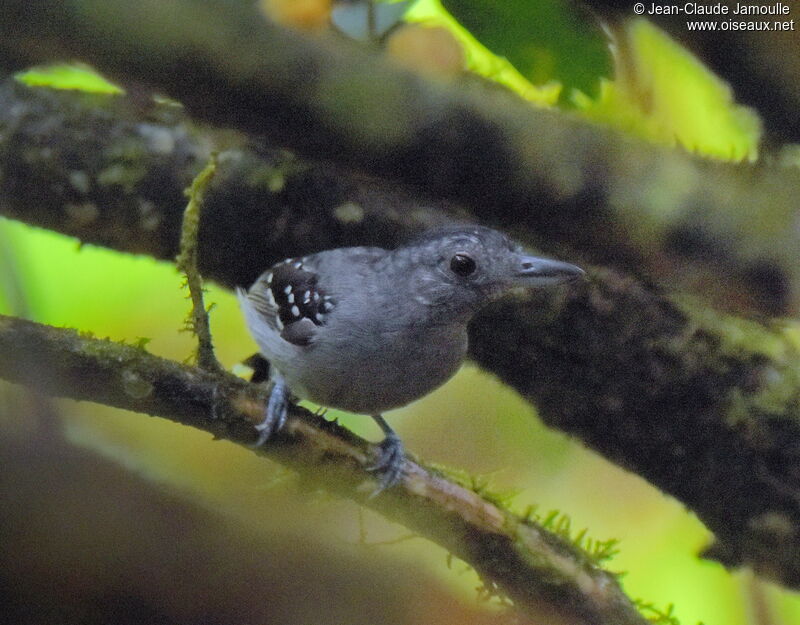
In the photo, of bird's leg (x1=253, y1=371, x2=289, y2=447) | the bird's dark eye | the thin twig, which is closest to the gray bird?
the bird's dark eye

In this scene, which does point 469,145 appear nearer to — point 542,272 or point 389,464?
point 542,272

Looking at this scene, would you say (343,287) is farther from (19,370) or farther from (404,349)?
(19,370)

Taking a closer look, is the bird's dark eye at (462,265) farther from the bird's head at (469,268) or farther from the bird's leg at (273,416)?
the bird's leg at (273,416)

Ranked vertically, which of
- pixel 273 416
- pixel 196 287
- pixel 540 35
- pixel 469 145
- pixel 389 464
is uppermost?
pixel 540 35

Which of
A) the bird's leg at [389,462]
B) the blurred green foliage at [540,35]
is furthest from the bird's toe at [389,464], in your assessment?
the blurred green foliage at [540,35]

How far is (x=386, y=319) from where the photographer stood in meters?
1.24

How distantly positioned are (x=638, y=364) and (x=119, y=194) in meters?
0.96

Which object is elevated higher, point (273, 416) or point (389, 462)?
point (273, 416)

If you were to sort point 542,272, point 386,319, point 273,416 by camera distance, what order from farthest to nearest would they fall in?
1. point 386,319
2. point 542,272
3. point 273,416

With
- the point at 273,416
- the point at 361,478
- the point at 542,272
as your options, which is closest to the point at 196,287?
the point at 273,416

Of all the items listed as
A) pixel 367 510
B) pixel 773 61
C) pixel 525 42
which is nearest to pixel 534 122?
pixel 525 42

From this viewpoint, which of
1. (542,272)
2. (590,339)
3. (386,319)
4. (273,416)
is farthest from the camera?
(590,339)

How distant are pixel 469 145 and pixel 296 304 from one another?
0.40m

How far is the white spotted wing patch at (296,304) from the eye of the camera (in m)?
1.26
